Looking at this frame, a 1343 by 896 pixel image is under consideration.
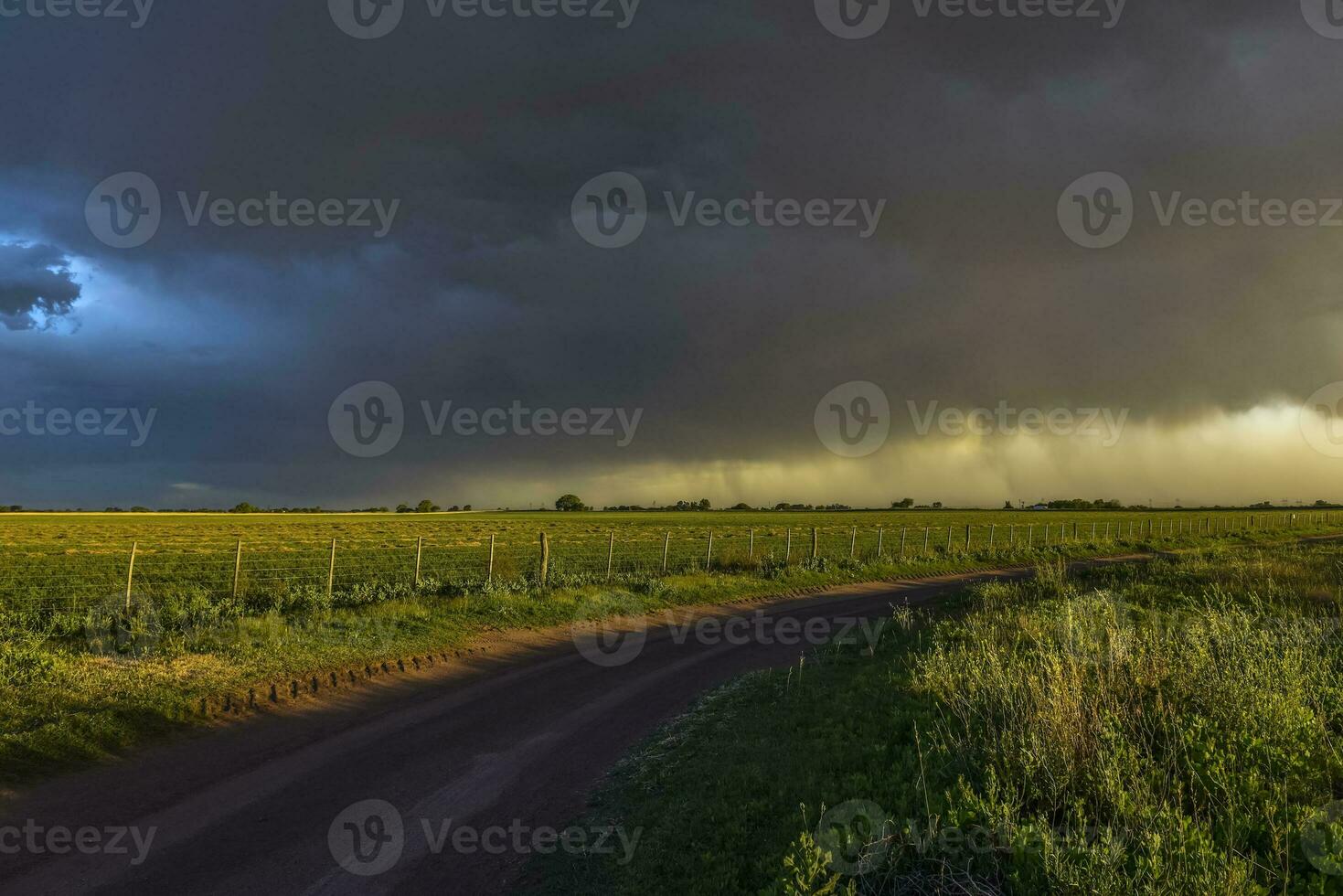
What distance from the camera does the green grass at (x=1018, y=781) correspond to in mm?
4555

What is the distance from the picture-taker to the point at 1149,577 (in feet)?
70.7

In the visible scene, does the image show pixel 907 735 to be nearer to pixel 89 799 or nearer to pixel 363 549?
pixel 89 799

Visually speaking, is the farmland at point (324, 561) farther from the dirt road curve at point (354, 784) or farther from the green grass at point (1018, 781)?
the green grass at point (1018, 781)

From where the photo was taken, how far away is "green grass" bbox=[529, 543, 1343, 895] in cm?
455

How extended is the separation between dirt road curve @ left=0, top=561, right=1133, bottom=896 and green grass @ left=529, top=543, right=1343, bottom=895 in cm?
91

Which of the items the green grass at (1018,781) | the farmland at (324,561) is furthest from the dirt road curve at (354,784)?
the farmland at (324,561)

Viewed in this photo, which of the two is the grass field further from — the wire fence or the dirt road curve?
the dirt road curve

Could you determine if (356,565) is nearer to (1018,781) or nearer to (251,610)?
(251,610)

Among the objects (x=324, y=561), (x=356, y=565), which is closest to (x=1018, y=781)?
(x=356, y=565)

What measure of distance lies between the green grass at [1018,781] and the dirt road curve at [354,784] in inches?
35.8

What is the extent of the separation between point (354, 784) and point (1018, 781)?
23.8 feet

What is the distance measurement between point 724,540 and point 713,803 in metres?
53.1

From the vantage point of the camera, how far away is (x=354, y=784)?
8383 mm

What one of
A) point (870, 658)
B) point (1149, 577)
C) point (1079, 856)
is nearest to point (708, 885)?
point (1079, 856)
